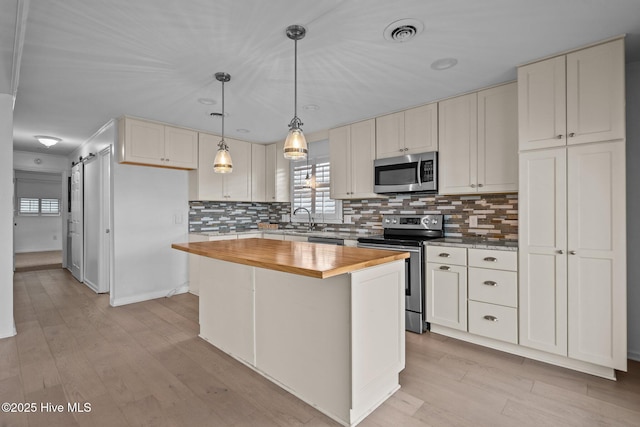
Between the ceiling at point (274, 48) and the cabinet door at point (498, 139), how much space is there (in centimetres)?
15

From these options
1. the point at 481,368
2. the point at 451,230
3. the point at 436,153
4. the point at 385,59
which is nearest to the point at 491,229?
the point at 451,230

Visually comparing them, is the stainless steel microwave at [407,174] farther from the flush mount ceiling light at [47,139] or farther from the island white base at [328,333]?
the flush mount ceiling light at [47,139]

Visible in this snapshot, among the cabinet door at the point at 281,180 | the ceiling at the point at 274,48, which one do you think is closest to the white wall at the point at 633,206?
the ceiling at the point at 274,48

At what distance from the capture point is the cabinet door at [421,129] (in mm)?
3424

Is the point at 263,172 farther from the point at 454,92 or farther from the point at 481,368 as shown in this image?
the point at 481,368

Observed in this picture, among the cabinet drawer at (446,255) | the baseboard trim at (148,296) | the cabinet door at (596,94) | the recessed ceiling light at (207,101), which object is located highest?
the recessed ceiling light at (207,101)

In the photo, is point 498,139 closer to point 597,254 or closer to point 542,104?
point 542,104

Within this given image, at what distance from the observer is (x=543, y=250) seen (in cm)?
250

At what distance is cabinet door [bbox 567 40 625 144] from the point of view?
2.20 metres

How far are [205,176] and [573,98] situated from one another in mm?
4247

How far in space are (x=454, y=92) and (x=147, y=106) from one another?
130 inches

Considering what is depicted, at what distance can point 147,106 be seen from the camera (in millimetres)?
3572

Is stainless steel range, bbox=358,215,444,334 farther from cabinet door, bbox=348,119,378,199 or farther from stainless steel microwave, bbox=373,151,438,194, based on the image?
cabinet door, bbox=348,119,378,199

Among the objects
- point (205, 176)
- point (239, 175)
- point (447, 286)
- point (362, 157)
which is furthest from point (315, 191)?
point (447, 286)
